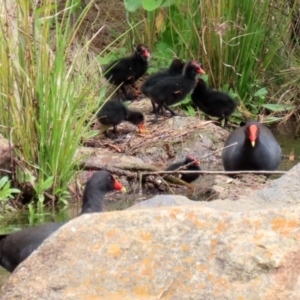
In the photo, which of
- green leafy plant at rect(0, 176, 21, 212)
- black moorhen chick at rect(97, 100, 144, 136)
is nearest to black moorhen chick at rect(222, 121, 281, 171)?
black moorhen chick at rect(97, 100, 144, 136)

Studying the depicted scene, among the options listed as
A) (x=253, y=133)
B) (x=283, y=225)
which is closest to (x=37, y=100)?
(x=253, y=133)

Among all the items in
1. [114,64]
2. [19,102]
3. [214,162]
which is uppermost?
[19,102]

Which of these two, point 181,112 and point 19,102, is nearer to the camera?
point 19,102

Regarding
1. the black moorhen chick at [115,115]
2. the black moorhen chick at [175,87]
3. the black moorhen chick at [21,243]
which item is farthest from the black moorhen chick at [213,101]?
the black moorhen chick at [21,243]

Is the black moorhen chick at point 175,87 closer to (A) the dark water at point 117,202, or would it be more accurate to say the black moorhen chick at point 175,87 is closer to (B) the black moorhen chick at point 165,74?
(B) the black moorhen chick at point 165,74

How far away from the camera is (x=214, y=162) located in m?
8.41

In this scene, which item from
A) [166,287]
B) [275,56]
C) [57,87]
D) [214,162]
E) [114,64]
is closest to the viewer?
[166,287]

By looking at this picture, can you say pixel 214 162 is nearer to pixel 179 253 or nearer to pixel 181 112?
pixel 181 112

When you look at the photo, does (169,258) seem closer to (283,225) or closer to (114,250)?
(114,250)

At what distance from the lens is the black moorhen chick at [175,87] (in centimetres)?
867

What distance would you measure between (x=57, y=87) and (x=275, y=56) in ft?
15.2

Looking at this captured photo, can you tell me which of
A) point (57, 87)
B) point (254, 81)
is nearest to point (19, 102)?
point (57, 87)

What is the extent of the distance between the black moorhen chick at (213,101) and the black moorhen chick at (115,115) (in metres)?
0.76

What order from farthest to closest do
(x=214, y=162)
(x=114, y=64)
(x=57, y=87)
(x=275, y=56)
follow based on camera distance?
(x=275, y=56), (x=114, y=64), (x=214, y=162), (x=57, y=87)
